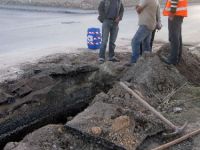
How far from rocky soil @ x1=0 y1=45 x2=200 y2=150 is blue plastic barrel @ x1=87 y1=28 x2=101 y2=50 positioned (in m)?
2.18

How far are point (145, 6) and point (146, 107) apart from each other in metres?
2.96

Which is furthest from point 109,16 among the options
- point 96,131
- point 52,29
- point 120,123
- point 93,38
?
point 52,29

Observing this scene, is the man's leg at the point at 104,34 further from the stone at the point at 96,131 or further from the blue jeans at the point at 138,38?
the stone at the point at 96,131

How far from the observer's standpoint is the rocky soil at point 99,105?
526 centimetres

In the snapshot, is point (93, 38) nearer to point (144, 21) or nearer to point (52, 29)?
point (144, 21)

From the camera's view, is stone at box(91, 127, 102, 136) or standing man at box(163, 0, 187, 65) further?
standing man at box(163, 0, 187, 65)

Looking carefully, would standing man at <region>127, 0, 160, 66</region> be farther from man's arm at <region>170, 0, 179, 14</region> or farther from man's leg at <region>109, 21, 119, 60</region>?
man's leg at <region>109, 21, 119, 60</region>

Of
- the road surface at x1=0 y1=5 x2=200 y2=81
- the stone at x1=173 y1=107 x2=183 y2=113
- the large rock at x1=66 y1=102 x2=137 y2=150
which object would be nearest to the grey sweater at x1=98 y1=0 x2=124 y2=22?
the road surface at x1=0 y1=5 x2=200 y2=81

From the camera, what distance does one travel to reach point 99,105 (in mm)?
5973

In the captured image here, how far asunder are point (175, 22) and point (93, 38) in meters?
3.77

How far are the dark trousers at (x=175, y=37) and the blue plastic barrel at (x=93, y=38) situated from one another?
3.46m

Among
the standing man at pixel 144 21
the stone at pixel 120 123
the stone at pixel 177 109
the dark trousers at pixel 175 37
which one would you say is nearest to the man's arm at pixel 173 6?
the dark trousers at pixel 175 37

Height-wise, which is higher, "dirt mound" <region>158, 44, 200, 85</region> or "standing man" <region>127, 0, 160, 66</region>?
"standing man" <region>127, 0, 160, 66</region>

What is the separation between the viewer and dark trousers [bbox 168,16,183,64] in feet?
26.6
